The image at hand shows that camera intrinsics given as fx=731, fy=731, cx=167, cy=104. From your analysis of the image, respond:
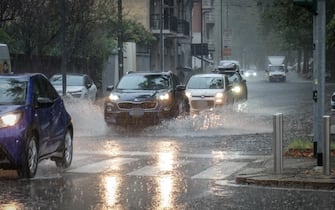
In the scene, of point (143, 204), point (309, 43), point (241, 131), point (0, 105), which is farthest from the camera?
point (309, 43)

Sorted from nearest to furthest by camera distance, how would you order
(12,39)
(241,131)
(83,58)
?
(241,131) < (12,39) < (83,58)

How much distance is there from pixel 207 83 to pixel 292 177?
18165 millimetres

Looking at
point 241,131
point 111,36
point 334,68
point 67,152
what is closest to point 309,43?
point 334,68

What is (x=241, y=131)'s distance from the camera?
19.8 metres

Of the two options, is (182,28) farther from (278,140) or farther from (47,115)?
(278,140)

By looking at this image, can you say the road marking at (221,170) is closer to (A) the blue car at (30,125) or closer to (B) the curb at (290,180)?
(B) the curb at (290,180)

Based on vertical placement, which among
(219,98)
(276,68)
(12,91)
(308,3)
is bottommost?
(219,98)

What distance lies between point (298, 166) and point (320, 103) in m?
1.14

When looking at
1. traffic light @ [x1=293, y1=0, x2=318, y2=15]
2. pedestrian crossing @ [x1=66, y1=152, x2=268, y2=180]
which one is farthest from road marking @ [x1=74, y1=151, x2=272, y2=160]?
traffic light @ [x1=293, y1=0, x2=318, y2=15]

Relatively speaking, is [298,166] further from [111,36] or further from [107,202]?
[111,36]

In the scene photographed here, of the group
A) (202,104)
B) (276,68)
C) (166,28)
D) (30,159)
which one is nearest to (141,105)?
(202,104)

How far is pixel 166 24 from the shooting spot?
184 ft

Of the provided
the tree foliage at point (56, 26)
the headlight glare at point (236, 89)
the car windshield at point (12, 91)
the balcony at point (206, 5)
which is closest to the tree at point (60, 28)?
the tree foliage at point (56, 26)

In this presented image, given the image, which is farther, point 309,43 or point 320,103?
point 309,43
